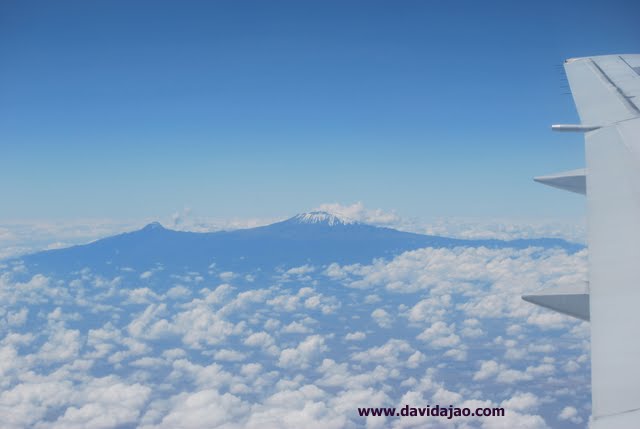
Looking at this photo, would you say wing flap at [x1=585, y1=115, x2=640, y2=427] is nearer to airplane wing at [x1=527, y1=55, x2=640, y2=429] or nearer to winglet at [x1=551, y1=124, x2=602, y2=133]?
airplane wing at [x1=527, y1=55, x2=640, y2=429]

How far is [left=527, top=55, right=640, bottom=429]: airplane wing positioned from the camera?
2195 millimetres

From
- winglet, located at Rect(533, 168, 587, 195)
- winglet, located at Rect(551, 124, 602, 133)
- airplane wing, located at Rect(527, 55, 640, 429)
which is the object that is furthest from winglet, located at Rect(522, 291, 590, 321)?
winglet, located at Rect(551, 124, 602, 133)

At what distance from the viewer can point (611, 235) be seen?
375 cm

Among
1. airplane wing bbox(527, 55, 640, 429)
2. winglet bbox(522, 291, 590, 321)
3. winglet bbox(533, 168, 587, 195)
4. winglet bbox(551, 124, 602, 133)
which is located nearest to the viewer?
airplane wing bbox(527, 55, 640, 429)

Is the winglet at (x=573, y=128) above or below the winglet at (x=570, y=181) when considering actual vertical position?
above

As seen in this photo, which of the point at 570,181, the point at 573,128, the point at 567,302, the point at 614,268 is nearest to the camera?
the point at 567,302

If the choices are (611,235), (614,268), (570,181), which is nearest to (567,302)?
(614,268)

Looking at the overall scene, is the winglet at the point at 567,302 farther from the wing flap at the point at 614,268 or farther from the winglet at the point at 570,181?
the winglet at the point at 570,181

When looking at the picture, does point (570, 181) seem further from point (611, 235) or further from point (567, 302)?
point (567, 302)

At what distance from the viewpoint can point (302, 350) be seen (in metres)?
187

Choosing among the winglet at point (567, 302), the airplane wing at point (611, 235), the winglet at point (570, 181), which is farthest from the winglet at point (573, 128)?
the winglet at point (567, 302)

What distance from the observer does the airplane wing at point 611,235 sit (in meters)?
2.20

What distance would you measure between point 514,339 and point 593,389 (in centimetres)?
20433

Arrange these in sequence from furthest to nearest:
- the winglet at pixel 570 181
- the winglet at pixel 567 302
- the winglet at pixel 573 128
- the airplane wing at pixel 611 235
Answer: the winglet at pixel 573 128 < the winglet at pixel 570 181 < the winglet at pixel 567 302 < the airplane wing at pixel 611 235
